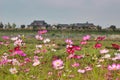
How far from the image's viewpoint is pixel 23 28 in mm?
95812

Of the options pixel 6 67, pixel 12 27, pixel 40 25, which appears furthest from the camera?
pixel 40 25

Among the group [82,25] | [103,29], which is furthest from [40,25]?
[103,29]

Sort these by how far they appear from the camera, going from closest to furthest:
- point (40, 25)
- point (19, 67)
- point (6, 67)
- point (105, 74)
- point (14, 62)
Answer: point (105, 74) → point (14, 62) → point (19, 67) → point (6, 67) → point (40, 25)

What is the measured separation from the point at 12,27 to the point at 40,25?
15.8 meters

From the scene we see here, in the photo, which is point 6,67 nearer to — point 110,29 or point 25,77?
point 25,77

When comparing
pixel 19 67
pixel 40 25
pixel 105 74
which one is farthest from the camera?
pixel 40 25

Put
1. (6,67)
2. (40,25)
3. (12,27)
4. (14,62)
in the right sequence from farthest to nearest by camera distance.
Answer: (40,25), (12,27), (6,67), (14,62)

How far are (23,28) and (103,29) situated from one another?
17.0m

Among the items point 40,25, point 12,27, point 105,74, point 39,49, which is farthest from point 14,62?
point 40,25

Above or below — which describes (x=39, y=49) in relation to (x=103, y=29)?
above

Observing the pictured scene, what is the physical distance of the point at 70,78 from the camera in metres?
6.54

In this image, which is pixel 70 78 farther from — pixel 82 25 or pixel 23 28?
pixel 82 25

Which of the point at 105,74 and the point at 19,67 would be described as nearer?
the point at 105,74

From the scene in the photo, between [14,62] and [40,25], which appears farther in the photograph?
[40,25]
